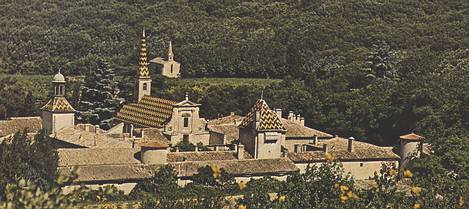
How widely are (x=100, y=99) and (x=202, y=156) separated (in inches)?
692

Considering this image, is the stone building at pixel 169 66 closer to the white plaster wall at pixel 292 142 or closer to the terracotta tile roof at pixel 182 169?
the white plaster wall at pixel 292 142

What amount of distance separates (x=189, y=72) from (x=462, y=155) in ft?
101

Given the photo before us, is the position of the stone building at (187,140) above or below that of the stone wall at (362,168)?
above

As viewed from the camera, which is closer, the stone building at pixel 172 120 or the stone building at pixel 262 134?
the stone building at pixel 262 134

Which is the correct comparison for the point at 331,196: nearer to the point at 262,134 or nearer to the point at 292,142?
the point at 262,134

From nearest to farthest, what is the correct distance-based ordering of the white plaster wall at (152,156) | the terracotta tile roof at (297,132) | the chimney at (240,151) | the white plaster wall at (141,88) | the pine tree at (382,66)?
the white plaster wall at (152,156), the chimney at (240,151), the terracotta tile roof at (297,132), the white plaster wall at (141,88), the pine tree at (382,66)

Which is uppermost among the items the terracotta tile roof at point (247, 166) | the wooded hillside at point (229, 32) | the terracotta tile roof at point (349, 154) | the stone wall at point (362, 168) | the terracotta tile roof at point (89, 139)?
the wooded hillside at point (229, 32)

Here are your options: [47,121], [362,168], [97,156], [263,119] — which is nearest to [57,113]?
[47,121]

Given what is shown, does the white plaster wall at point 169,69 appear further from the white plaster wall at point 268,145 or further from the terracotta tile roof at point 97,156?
the terracotta tile roof at point 97,156

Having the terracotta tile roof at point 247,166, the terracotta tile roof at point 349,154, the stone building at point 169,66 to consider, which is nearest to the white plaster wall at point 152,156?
the terracotta tile roof at point 247,166

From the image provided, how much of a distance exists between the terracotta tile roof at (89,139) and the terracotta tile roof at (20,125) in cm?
385

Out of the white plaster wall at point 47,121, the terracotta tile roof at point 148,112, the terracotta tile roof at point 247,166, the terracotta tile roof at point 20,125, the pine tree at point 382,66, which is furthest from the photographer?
the pine tree at point 382,66

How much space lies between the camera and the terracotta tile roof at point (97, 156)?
35.7 metres

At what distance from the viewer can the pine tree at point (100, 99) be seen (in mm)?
52531
